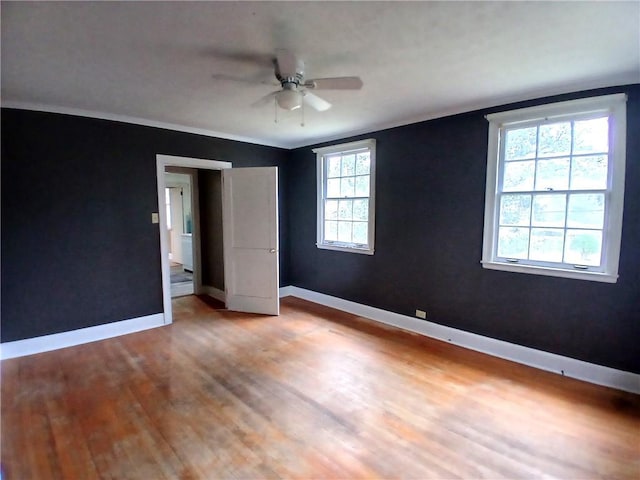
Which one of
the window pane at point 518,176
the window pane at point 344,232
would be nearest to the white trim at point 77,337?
the window pane at point 344,232

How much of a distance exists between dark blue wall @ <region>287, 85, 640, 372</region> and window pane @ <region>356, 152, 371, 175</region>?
0.24m

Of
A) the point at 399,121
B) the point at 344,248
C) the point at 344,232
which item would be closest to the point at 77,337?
the point at 344,248

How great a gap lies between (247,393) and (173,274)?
17.5 ft

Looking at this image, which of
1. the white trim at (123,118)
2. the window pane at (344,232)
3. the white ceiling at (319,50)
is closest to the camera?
the white ceiling at (319,50)

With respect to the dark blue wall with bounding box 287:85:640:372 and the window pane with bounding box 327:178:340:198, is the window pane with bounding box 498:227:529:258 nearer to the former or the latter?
the dark blue wall with bounding box 287:85:640:372

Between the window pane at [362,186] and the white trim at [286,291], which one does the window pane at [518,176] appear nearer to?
the window pane at [362,186]

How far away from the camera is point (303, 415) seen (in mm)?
2236

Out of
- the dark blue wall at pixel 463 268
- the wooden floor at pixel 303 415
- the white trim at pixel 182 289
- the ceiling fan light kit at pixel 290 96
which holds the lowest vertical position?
the wooden floor at pixel 303 415

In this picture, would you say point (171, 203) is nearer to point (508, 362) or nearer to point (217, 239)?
point (217, 239)

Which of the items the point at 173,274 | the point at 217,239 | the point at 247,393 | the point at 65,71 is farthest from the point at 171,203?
the point at 247,393

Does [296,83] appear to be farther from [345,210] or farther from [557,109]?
[345,210]

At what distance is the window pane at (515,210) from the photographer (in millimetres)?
2977

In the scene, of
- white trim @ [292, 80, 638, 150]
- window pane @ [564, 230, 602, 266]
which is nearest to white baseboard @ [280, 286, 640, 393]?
window pane @ [564, 230, 602, 266]

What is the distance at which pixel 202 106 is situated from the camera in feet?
10.6
